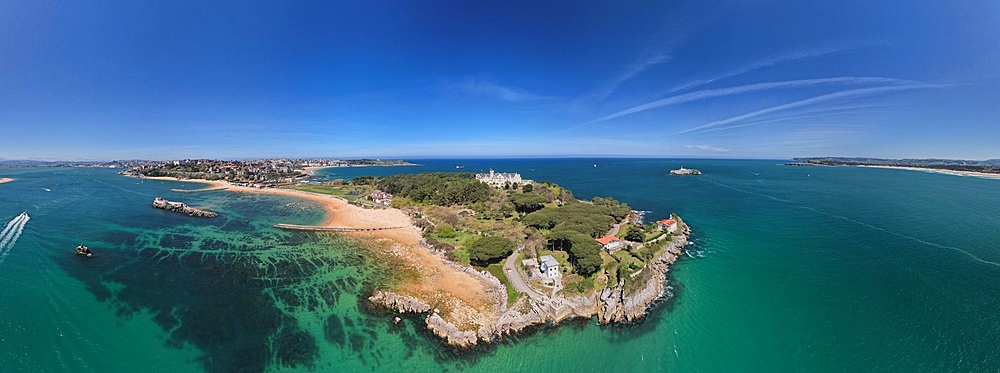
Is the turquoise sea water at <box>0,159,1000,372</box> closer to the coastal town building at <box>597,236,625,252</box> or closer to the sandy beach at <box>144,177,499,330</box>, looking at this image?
the sandy beach at <box>144,177,499,330</box>

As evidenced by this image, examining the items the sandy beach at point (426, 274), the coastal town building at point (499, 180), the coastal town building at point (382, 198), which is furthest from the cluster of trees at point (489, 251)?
the coastal town building at point (499, 180)

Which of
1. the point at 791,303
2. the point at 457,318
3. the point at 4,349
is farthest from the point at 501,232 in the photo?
the point at 4,349

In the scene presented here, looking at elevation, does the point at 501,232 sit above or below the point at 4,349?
above

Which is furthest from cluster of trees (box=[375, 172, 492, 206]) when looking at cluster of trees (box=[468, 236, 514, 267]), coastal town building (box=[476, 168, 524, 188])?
cluster of trees (box=[468, 236, 514, 267])

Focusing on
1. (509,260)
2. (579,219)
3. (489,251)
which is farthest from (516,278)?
(579,219)

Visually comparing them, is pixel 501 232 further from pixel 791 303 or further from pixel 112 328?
pixel 112 328

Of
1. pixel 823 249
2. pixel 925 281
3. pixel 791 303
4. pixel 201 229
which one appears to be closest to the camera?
pixel 791 303

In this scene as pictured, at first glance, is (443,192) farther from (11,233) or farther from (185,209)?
(11,233)
